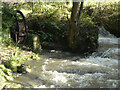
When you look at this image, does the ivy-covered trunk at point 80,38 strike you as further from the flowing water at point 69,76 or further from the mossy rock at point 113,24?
the mossy rock at point 113,24

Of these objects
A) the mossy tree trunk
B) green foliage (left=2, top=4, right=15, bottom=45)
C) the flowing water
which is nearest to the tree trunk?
the mossy tree trunk

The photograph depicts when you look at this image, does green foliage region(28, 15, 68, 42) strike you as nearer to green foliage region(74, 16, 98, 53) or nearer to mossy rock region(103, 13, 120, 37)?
green foliage region(74, 16, 98, 53)

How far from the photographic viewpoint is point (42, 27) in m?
9.43

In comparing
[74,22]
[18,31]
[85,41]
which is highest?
[74,22]

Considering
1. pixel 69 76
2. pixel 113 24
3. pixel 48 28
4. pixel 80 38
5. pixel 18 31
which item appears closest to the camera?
pixel 69 76

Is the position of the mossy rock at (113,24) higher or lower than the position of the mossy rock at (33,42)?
higher

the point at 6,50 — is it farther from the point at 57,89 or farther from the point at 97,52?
the point at 97,52

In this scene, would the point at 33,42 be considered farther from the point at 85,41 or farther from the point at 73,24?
the point at 85,41

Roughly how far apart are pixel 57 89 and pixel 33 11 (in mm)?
8360

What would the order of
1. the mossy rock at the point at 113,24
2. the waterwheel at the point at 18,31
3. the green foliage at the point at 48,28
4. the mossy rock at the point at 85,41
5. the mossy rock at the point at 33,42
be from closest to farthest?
the mossy rock at the point at 33,42 < the waterwheel at the point at 18,31 < the mossy rock at the point at 85,41 < the green foliage at the point at 48,28 < the mossy rock at the point at 113,24

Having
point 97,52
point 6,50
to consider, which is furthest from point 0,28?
point 97,52

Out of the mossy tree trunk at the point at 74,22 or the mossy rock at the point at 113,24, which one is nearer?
the mossy tree trunk at the point at 74,22

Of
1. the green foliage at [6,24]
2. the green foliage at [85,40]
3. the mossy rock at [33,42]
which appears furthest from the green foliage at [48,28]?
the green foliage at [6,24]

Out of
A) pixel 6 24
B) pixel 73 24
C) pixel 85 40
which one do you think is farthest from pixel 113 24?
pixel 6 24
